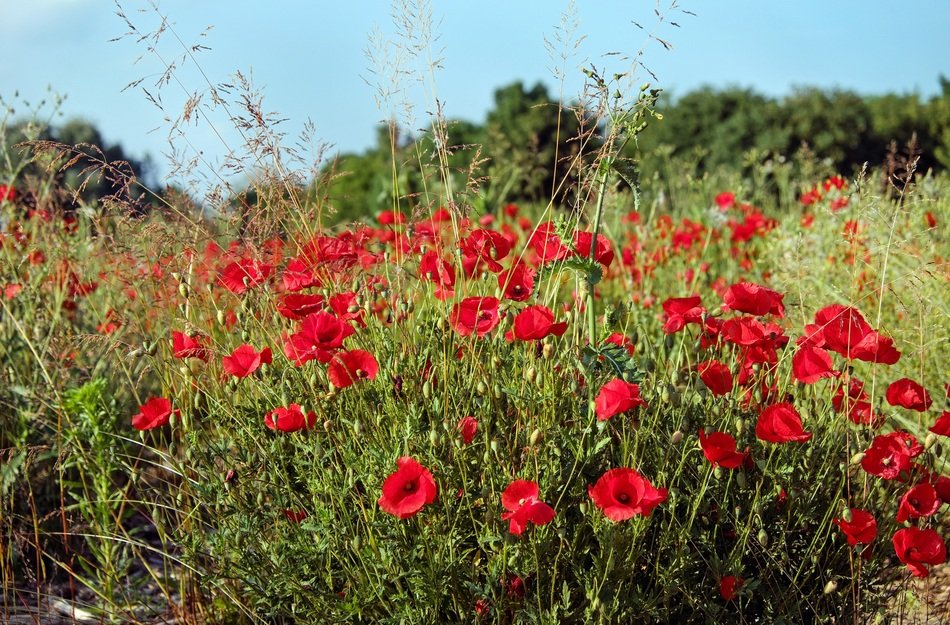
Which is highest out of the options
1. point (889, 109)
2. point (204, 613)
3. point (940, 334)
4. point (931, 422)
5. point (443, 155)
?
point (889, 109)

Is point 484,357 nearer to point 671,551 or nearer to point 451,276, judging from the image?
point 451,276

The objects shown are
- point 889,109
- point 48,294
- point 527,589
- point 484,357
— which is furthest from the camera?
point 889,109

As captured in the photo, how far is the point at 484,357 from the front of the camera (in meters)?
2.27

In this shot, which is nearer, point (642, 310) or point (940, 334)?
point (940, 334)

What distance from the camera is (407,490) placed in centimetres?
177

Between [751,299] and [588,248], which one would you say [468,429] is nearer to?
[588,248]

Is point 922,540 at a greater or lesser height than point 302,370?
lesser

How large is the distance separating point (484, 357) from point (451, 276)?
→ 0.70 ft

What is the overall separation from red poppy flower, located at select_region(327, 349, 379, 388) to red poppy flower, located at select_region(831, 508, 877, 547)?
103cm

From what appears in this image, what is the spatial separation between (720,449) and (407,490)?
61cm

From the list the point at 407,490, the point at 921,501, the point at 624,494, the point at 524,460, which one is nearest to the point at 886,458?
the point at 921,501

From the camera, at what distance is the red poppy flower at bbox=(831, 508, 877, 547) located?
75.9 inches

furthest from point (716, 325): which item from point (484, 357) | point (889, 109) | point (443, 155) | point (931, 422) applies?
point (889, 109)

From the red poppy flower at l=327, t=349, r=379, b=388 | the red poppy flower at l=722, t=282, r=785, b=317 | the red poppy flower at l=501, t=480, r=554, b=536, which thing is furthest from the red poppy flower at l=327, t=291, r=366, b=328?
the red poppy flower at l=722, t=282, r=785, b=317
